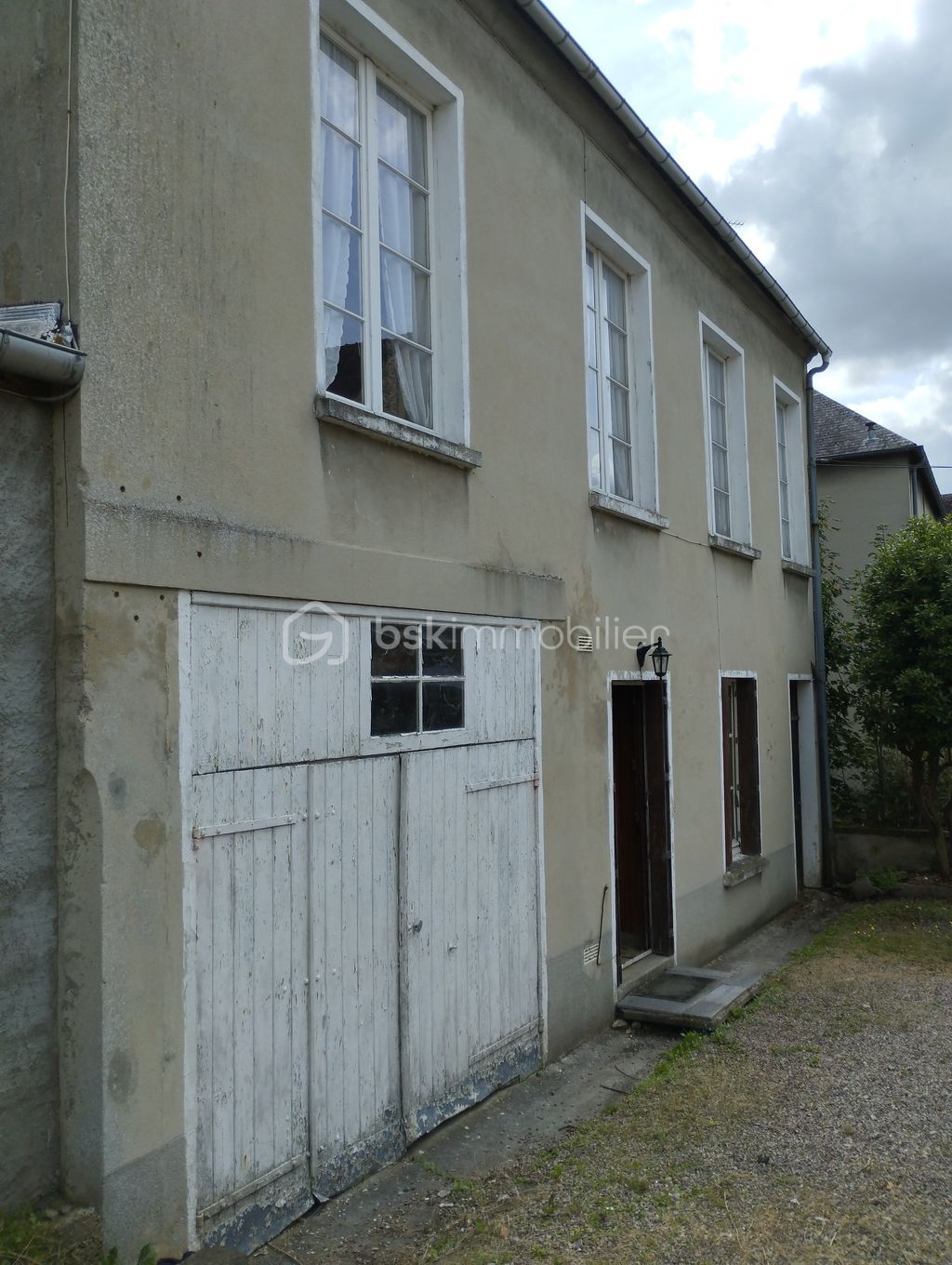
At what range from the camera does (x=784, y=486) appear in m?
11.9

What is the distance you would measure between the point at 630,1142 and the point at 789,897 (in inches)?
250

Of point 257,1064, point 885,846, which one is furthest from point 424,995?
point 885,846

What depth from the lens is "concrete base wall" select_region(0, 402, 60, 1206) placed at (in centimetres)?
329

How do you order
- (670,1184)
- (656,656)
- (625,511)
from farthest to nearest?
(656,656) < (625,511) < (670,1184)

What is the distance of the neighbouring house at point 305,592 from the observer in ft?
11.2

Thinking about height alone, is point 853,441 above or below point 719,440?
above

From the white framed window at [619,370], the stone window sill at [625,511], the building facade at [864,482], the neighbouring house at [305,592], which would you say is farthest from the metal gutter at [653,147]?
the building facade at [864,482]

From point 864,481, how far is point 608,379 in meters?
12.4

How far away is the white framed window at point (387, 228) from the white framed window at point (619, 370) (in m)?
1.92

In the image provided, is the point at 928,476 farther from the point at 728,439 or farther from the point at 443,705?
the point at 443,705

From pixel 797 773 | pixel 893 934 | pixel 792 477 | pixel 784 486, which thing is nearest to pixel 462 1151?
pixel 893 934

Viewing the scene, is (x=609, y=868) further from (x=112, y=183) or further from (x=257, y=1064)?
(x=112, y=183)

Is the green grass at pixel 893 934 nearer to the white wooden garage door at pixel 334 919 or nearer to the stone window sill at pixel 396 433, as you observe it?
the white wooden garage door at pixel 334 919

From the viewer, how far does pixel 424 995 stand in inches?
196
